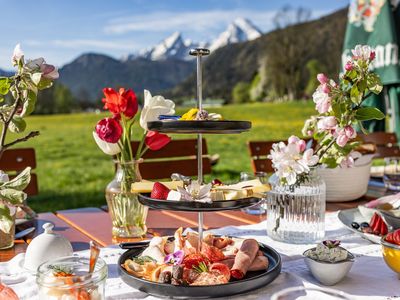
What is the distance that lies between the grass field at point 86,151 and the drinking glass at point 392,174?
3.43 meters

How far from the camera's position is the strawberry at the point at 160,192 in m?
0.91

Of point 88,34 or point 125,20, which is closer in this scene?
point 88,34

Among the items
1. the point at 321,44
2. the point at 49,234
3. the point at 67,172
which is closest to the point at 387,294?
the point at 49,234

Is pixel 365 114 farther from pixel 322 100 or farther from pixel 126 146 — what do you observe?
pixel 126 146

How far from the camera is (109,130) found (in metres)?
1.16

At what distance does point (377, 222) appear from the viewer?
1.24 meters

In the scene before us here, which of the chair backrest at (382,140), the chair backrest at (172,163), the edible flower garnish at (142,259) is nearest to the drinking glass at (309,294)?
the edible flower garnish at (142,259)

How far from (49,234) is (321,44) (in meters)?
9.88

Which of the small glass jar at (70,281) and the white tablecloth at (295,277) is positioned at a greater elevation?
the small glass jar at (70,281)

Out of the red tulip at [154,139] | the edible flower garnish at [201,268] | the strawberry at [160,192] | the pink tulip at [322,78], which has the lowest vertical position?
the edible flower garnish at [201,268]

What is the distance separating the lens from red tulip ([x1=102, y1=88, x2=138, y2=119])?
1213mm

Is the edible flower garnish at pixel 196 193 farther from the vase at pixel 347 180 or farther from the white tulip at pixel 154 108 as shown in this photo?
the vase at pixel 347 180

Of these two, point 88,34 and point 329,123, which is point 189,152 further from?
point 88,34

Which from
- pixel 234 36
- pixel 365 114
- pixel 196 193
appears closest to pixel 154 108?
pixel 196 193
